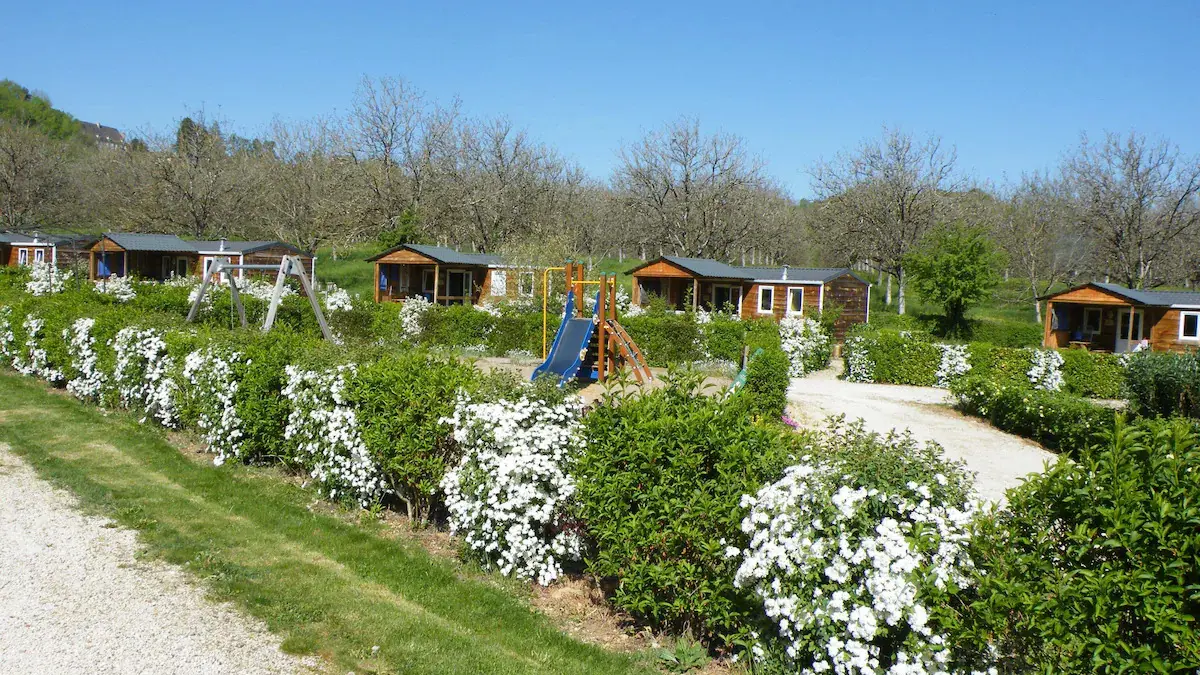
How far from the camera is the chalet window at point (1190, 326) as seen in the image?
27172mm

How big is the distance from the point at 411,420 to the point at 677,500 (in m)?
2.85

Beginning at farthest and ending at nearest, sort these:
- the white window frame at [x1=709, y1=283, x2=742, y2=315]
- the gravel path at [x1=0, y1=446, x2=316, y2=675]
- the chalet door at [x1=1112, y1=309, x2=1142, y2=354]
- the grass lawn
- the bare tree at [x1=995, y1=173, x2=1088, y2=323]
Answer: the bare tree at [x1=995, y1=173, x2=1088, y2=323] < the white window frame at [x1=709, y1=283, x2=742, y2=315] < the chalet door at [x1=1112, y1=309, x2=1142, y2=354] < the grass lawn < the gravel path at [x1=0, y1=446, x2=316, y2=675]

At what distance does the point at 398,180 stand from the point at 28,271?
18301mm

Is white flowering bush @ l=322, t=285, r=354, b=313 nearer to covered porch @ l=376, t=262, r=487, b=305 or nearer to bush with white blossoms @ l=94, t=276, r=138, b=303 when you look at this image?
bush with white blossoms @ l=94, t=276, r=138, b=303

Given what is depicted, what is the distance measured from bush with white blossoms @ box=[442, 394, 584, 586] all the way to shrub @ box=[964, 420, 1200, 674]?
2908 millimetres

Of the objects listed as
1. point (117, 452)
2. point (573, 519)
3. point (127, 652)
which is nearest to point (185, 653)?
point (127, 652)

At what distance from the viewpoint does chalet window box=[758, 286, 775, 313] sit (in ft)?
106

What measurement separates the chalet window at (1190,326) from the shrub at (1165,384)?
11.9m

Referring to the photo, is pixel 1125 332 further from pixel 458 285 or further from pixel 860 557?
pixel 860 557

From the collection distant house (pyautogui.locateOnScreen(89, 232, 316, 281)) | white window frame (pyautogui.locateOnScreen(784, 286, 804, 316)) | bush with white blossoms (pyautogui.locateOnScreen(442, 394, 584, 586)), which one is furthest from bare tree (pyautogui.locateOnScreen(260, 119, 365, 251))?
bush with white blossoms (pyautogui.locateOnScreen(442, 394, 584, 586))

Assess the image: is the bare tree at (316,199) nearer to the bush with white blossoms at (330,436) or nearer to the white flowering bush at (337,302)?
the white flowering bush at (337,302)

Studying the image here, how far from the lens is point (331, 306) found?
87.2ft

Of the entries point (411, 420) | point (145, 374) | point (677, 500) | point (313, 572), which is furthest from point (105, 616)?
point (145, 374)

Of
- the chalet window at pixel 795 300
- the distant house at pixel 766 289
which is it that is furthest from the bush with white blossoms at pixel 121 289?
the chalet window at pixel 795 300
